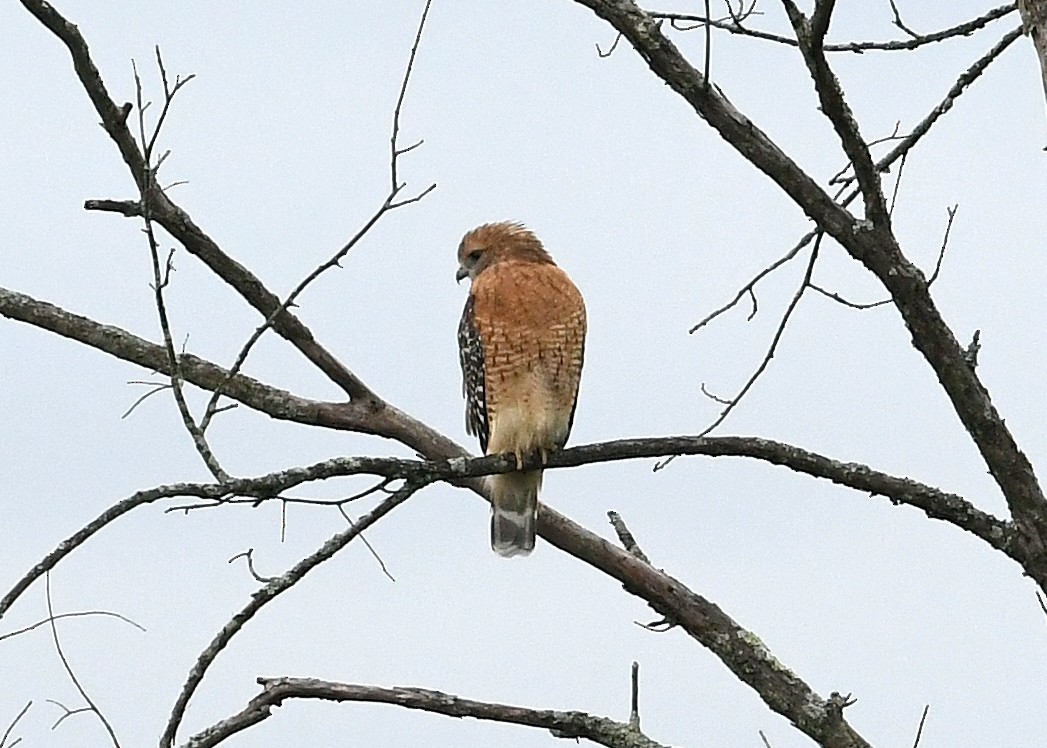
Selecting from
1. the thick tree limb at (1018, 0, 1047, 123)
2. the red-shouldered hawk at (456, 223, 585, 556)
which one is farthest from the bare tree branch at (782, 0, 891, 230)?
the red-shouldered hawk at (456, 223, 585, 556)

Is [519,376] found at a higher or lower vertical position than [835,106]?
higher

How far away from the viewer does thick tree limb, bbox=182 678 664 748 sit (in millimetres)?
4754

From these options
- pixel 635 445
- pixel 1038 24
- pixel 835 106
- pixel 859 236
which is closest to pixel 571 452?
pixel 635 445

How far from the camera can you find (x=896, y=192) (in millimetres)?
4449

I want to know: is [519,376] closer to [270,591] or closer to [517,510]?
[517,510]

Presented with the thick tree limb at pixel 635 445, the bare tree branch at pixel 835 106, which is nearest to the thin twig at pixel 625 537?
the thick tree limb at pixel 635 445

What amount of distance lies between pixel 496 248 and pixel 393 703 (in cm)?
252

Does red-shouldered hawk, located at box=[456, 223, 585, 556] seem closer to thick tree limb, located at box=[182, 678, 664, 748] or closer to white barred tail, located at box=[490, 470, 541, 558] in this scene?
white barred tail, located at box=[490, 470, 541, 558]

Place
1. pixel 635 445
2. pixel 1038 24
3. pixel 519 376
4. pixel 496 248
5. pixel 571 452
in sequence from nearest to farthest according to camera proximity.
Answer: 1. pixel 1038 24
2. pixel 635 445
3. pixel 571 452
4. pixel 519 376
5. pixel 496 248

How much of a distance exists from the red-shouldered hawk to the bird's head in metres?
0.35

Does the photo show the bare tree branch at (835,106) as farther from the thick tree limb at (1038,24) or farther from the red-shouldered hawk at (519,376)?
the red-shouldered hawk at (519,376)

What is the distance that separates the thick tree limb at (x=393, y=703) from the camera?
475 centimetres

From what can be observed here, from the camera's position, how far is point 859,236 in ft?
13.4

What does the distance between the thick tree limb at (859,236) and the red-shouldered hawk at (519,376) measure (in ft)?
7.12
